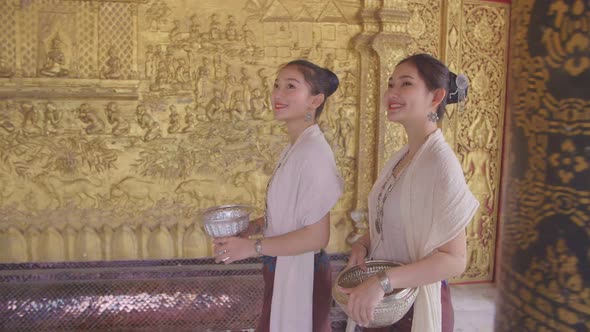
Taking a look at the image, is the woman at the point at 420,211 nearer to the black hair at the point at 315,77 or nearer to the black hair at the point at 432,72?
the black hair at the point at 432,72

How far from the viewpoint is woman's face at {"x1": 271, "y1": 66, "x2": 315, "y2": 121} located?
2.19m

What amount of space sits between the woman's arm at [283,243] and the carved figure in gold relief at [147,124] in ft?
8.80

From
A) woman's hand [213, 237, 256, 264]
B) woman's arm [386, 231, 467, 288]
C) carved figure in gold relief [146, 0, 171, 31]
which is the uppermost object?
carved figure in gold relief [146, 0, 171, 31]

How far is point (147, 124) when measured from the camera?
442 centimetres

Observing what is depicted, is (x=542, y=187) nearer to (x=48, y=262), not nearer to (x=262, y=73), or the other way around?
(x=262, y=73)

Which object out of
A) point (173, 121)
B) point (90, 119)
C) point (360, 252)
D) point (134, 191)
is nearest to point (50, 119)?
point (90, 119)

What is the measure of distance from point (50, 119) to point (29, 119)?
0.64 ft

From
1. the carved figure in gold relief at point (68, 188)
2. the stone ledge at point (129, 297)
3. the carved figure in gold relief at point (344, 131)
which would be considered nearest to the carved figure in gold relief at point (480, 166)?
the carved figure in gold relief at point (344, 131)

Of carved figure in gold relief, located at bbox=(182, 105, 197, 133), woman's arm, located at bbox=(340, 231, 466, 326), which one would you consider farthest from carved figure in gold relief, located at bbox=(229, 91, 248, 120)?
woman's arm, located at bbox=(340, 231, 466, 326)

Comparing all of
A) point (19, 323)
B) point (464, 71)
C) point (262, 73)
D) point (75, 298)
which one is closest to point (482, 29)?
point (464, 71)

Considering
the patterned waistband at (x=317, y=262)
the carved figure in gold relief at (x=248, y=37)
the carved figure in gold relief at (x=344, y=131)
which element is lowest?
the patterned waistband at (x=317, y=262)

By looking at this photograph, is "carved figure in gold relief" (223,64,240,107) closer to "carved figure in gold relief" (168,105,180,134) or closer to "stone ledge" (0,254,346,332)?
"carved figure in gold relief" (168,105,180,134)

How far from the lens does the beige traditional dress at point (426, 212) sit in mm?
1487

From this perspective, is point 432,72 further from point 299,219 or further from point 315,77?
point 299,219
